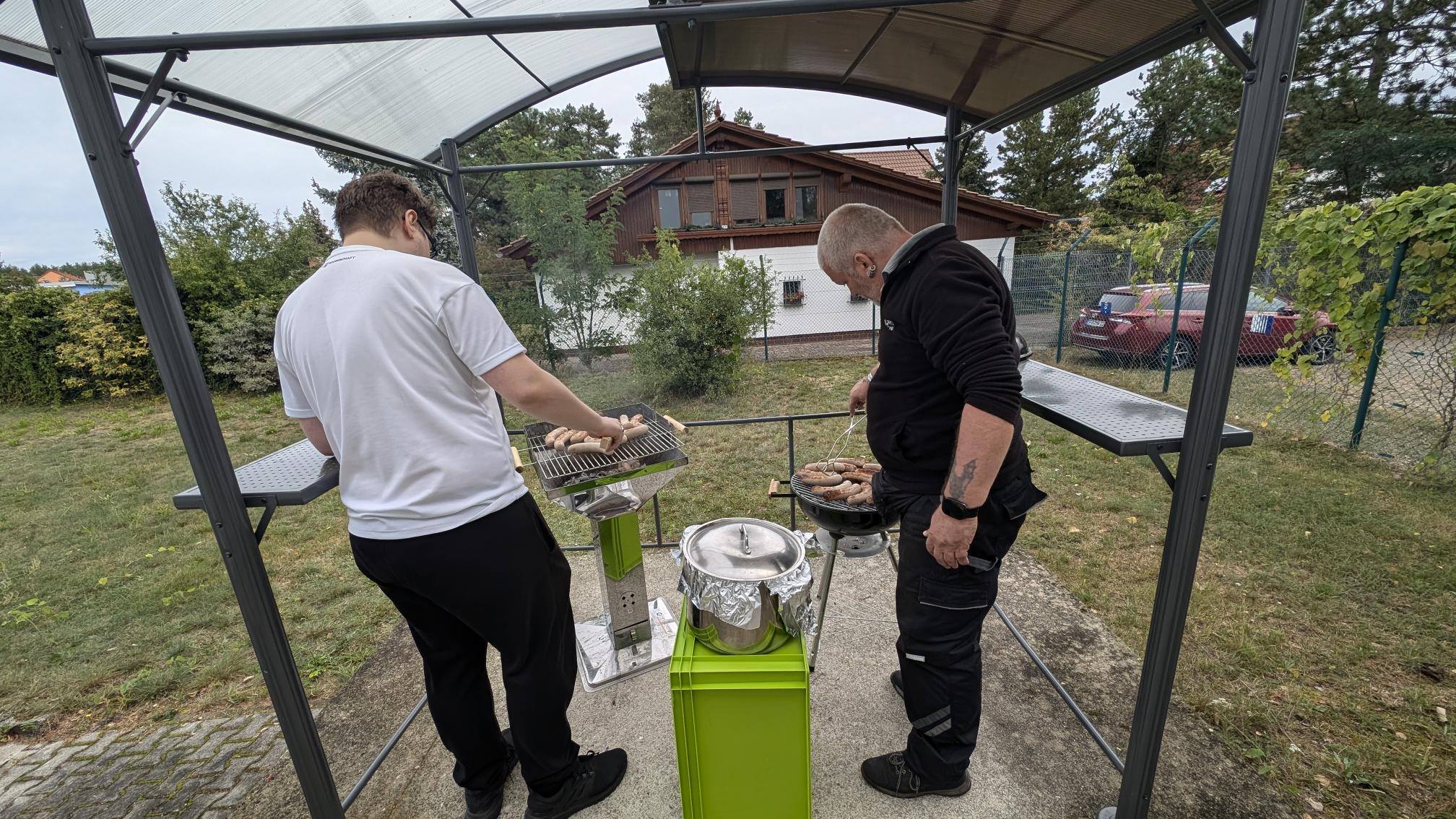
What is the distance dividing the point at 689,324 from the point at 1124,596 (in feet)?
22.9

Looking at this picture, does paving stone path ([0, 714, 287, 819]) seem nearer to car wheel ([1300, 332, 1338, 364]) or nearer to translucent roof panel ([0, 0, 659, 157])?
translucent roof panel ([0, 0, 659, 157])

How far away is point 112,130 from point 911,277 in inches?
87.9

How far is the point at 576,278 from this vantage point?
1045 cm

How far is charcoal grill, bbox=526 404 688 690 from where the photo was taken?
2279mm

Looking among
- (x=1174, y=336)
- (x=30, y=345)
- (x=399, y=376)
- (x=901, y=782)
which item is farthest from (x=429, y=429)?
(x=30, y=345)

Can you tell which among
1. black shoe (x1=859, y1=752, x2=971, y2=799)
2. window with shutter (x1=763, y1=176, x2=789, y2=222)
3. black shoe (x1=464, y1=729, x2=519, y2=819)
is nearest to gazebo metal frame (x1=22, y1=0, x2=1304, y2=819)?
black shoe (x1=464, y1=729, x2=519, y2=819)

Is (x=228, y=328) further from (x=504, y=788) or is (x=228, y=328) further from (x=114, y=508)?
(x=504, y=788)

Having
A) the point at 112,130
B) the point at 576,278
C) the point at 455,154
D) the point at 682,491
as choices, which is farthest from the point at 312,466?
the point at 576,278

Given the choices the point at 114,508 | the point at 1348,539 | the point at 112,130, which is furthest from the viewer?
the point at 114,508

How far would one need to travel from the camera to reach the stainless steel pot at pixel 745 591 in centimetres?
189

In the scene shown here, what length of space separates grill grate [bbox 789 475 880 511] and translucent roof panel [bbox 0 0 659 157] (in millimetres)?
2150

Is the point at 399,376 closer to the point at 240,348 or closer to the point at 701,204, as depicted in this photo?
the point at 240,348

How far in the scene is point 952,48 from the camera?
2553 millimetres

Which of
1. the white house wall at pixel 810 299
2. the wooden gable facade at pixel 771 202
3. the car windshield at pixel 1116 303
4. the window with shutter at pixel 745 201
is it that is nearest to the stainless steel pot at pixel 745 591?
the car windshield at pixel 1116 303
